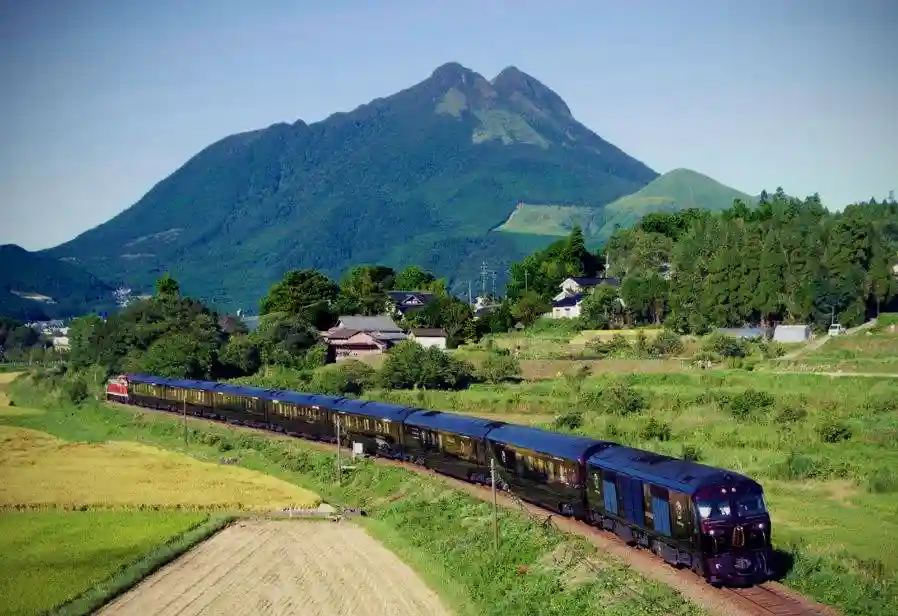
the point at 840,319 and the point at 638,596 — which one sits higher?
the point at 840,319

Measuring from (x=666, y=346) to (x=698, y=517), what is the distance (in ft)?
206

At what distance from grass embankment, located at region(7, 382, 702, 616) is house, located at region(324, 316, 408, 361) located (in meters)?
42.9

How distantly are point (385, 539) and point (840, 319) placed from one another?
2537 inches

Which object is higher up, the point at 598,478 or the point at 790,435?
the point at 598,478

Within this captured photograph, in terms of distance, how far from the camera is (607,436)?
5294cm

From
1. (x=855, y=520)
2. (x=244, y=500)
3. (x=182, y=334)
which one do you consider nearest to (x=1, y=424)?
(x=182, y=334)

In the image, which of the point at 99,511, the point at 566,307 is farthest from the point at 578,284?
the point at 99,511

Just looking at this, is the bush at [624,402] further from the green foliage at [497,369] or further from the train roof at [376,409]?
the green foliage at [497,369]

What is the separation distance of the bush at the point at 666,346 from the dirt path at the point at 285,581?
51654 millimetres

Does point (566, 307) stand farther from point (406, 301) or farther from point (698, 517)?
point (698, 517)

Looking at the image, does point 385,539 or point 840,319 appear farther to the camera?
point 840,319

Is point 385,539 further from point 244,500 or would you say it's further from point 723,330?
point 723,330

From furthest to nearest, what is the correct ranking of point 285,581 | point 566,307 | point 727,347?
point 566,307 < point 727,347 < point 285,581

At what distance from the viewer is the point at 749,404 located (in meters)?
56.9
